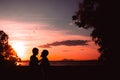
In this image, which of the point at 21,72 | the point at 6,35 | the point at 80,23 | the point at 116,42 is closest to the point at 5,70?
the point at 21,72

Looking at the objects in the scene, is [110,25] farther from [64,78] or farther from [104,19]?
[64,78]

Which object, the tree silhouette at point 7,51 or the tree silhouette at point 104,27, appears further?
the tree silhouette at point 7,51

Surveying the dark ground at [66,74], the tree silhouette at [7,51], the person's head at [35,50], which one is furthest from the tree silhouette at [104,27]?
the tree silhouette at [7,51]

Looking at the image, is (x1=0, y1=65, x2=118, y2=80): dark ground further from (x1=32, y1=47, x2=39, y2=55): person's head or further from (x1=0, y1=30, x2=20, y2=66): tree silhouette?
(x1=0, y1=30, x2=20, y2=66): tree silhouette

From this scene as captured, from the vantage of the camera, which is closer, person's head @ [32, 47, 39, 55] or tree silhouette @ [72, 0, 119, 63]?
person's head @ [32, 47, 39, 55]

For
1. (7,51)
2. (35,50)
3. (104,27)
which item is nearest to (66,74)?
(35,50)

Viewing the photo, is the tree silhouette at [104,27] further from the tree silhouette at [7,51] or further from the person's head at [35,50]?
the tree silhouette at [7,51]

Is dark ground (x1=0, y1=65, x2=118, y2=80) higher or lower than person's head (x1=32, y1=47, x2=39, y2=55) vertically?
lower

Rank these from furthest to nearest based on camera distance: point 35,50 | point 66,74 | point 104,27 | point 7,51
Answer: point 7,51 < point 104,27 < point 66,74 < point 35,50

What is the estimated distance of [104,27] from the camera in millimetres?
23438

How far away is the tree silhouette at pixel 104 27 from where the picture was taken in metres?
22.8

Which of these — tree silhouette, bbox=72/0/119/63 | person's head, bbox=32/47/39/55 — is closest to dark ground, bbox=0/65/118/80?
person's head, bbox=32/47/39/55

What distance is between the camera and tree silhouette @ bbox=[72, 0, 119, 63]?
899 inches

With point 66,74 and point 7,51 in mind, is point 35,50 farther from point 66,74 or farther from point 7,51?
point 7,51
